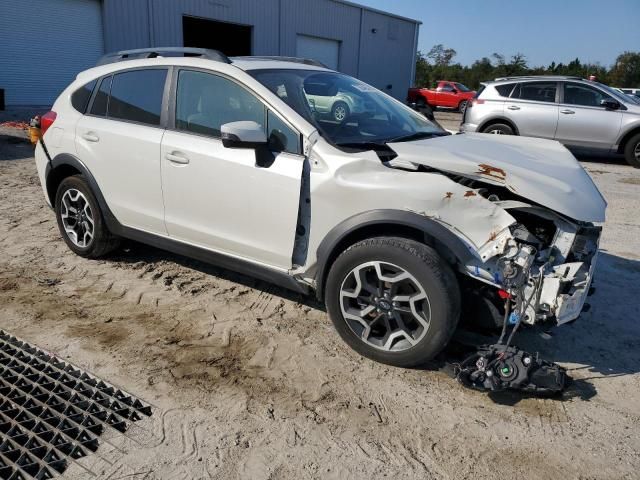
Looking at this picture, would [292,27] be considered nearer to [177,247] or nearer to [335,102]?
[335,102]

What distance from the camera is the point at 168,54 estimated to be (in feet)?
13.9

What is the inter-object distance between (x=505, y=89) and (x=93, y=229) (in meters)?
10.1

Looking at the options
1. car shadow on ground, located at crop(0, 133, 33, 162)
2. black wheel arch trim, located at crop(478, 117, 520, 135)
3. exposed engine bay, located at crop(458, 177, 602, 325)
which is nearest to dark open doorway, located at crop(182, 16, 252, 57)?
car shadow on ground, located at crop(0, 133, 33, 162)

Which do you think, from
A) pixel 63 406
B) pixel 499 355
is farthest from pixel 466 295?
pixel 63 406

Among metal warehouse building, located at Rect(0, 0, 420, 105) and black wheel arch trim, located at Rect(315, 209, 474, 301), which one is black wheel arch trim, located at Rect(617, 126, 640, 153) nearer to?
black wheel arch trim, located at Rect(315, 209, 474, 301)

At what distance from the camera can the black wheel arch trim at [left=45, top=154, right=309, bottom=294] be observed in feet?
11.7

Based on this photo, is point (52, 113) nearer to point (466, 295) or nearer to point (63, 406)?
point (63, 406)

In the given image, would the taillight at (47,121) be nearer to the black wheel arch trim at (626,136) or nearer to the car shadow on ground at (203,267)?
the car shadow on ground at (203,267)

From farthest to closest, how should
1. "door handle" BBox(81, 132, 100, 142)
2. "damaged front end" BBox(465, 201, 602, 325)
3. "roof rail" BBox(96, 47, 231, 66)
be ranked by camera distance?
"door handle" BBox(81, 132, 100, 142), "roof rail" BBox(96, 47, 231, 66), "damaged front end" BBox(465, 201, 602, 325)

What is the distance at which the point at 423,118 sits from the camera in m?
4.49

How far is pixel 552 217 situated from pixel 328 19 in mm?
26040

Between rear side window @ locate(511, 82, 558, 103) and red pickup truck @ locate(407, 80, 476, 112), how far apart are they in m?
18.3

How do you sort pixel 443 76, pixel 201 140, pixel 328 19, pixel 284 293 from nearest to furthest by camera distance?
pixel 201 140, pixel 284 293, pixel 328 19, pixel 443 76

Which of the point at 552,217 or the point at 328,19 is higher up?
the point at 328,19
